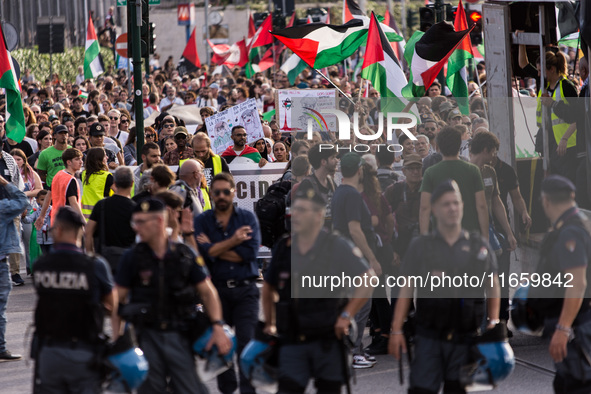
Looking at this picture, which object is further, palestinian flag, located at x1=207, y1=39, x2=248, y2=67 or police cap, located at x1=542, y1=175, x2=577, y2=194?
palestinian flag, located at x1=207, y1=39, x2=248, y2=67

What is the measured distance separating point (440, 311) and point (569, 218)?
998 mm

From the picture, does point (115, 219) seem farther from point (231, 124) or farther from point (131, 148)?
point (131, 148)

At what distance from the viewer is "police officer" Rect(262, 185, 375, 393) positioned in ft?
21.5

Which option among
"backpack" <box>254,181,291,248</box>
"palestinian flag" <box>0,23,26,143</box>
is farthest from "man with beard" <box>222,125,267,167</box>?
"backpack" <box>254,181,291,248</box>

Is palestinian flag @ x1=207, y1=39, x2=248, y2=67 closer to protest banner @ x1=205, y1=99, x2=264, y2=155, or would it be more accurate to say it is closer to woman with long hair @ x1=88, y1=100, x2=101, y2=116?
woman with long hair @ x1=88, y1=100, x2=101, y2=116

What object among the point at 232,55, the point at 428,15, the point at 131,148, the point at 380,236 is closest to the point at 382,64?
the point at 428,15

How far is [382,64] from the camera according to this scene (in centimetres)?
1560

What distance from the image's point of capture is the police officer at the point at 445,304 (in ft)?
21.2

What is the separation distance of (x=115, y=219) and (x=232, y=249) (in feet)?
5.03

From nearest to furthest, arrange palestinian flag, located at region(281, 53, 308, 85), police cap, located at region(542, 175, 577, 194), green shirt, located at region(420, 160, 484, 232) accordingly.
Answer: police cap, located at region(542, 175, 577, 194), green shirt, located at region(420, 160, 484, 232), palestinian flag, located at region(281, 53, 308, 85)

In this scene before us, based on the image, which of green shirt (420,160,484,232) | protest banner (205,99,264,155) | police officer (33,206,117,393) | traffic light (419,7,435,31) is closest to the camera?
police officer (33,206,117,393)

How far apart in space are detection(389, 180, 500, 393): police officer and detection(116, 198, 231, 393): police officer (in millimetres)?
1212

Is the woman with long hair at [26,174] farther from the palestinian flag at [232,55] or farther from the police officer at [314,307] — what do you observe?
the palestinian flag at [232,55]

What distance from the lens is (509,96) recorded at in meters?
11.2
